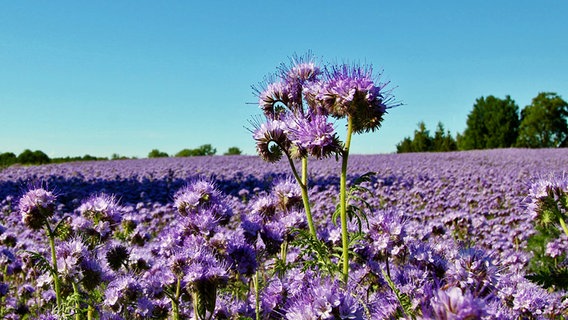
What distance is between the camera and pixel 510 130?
2749 inches

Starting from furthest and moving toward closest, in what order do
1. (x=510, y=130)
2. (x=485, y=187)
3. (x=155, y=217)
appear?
1. (x=510, y=130)
2. (x=485, y=187)
3. (x=155, y=217)

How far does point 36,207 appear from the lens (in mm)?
3041

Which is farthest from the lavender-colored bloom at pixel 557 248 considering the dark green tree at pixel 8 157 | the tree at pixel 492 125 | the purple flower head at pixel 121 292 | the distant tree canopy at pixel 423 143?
the tree at pixel 492 125

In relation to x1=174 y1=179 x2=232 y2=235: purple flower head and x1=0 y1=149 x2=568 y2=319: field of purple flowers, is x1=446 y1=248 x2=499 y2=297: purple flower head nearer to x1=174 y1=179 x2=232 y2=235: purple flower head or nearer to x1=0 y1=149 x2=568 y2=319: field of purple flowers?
x1=0 y1=149 x2=568 y2=319: field of purple flowers

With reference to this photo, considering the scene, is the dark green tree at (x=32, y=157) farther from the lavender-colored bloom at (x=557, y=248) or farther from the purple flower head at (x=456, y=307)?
the purple flower head at (x=456, y=307)

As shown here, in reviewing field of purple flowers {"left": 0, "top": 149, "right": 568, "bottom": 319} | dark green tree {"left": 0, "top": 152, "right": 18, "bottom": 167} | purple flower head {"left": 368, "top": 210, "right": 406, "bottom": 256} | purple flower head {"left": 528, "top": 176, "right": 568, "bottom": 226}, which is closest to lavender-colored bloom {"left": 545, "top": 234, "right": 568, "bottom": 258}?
field of purple flowers {"left": 0, "top": 149, "right": 568, "bottom": 319}

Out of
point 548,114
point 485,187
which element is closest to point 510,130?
point 548,114

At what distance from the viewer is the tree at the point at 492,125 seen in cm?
6831

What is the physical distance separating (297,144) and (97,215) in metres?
1.51

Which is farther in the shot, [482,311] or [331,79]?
[331,79]

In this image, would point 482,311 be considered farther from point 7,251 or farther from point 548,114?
point 548,114

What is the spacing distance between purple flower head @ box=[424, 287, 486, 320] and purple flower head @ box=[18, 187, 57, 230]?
2.53 m

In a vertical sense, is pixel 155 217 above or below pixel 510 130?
below

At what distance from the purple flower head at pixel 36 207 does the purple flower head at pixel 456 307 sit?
253 cm
